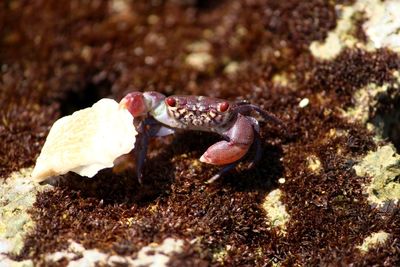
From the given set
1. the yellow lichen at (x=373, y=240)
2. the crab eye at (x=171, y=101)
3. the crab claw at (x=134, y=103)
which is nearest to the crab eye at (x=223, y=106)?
the crab eye at (x=171, y=101)

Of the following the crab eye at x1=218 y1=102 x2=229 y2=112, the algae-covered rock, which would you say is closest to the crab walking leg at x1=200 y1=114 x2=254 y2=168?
the crab eye at x1=218 y1=102 x2=229 y2=112

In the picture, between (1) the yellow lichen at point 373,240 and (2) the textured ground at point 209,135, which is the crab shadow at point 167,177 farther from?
(1) the yellow lichen at point 373,240

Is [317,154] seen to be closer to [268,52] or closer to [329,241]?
[329,241]

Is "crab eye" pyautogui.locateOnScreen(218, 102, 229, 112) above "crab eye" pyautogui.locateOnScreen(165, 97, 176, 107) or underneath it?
above

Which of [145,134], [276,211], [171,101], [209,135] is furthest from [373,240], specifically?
[145,134]

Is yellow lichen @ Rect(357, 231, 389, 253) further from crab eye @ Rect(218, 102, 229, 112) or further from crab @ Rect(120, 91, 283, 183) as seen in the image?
crab eye @ Rect(218, 102, 229, 112)

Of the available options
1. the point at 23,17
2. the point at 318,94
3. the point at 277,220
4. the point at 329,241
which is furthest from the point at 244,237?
the point at 23,17

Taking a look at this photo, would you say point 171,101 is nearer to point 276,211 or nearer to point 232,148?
point 232,148

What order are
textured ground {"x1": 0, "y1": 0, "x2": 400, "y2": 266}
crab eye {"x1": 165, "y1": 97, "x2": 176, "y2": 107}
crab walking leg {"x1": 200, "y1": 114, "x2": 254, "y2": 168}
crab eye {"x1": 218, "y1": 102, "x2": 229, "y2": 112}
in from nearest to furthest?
1. textured ground {"x1": 0, "y1": 0, "x2": 400, "y2": 266}
2. crab walking leg {"x1": 200, "y1": 114, "x2": 254, "y2": 168}
3. crab eye {"x1": 218, "y1": 102, "x2": 229, "y2": 112}
4. crab eye {"x1": 165, "y1": 97, "x2": 176, "y2": 107}
